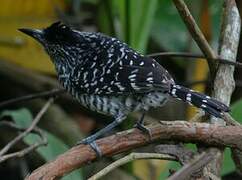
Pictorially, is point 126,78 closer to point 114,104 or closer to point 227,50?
point 114,104

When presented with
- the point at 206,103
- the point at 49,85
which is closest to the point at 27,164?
the point at 49,85

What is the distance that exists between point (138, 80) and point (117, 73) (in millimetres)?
139

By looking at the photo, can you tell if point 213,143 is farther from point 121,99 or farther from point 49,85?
point 49,85

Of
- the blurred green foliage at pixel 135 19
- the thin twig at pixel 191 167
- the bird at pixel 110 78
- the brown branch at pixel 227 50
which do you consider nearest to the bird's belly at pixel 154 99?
the bird at pixel 110 78

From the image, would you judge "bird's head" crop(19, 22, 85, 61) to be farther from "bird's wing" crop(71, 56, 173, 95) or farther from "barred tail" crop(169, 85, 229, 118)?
"barred tail" crop(169, 85, 229, 118)

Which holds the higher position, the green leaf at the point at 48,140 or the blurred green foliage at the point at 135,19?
the blurred green foliage at the point at 135,19

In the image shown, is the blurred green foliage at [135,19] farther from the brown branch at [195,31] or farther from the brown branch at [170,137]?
the brown branch at [170,137]

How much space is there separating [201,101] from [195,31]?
0.92 feet

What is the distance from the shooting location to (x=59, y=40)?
2877 millimetres

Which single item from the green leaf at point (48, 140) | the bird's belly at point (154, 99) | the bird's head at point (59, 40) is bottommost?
the green leaf at point (48, 140)

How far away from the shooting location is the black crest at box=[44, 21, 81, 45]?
275 centimetres

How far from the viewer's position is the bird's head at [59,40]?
2.80m

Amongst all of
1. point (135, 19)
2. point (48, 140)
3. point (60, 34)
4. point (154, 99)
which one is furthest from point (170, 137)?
point (135, 19)

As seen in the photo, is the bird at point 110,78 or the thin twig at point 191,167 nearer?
the thin twig at point 191,167
